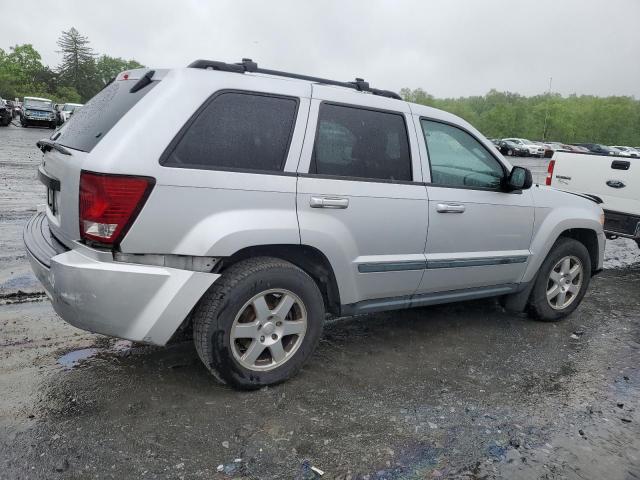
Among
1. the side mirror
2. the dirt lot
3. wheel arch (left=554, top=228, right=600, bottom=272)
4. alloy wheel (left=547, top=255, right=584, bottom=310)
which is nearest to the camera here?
the dirt lot

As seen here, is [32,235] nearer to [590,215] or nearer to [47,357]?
[47,357]

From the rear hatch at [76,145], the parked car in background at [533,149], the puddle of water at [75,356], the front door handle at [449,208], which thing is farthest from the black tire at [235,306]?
the parked car in background at [533,149]

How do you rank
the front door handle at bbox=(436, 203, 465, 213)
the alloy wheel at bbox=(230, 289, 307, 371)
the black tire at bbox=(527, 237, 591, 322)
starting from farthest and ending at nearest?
the black tire at bbox=(527, 237, 591, 322) → the front door handle at bbox=(436, 203, 465, 213) → the alloy wheel at bbox=(230, 289, 307, 371)

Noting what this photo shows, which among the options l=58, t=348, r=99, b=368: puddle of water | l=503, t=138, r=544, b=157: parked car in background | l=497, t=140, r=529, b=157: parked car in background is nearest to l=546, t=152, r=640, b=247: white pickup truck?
→ l=58, t=348, r=99, b=368: puddle of water

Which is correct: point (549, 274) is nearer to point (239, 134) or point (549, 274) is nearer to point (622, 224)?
point (622, 224)

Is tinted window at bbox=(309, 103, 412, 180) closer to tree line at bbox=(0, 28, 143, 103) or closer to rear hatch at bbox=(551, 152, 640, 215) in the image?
rear hatch at bbox=(551, 152, 640, 215)

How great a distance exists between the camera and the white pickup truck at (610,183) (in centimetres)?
Result: 688

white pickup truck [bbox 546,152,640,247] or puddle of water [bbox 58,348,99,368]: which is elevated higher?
white pickup truck [bbox 546,152,640,247]

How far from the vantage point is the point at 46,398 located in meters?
3.03

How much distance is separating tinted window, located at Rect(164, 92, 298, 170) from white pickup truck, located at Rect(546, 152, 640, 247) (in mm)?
5607

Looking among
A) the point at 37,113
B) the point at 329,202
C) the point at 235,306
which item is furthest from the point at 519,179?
the point at 37,113

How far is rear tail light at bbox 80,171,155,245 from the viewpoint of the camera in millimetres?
2678

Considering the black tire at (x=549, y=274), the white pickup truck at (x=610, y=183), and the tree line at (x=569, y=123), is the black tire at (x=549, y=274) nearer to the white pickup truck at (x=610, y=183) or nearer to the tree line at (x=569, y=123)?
the white pickup truck at (x=610, y=183)

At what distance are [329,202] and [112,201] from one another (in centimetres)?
126
